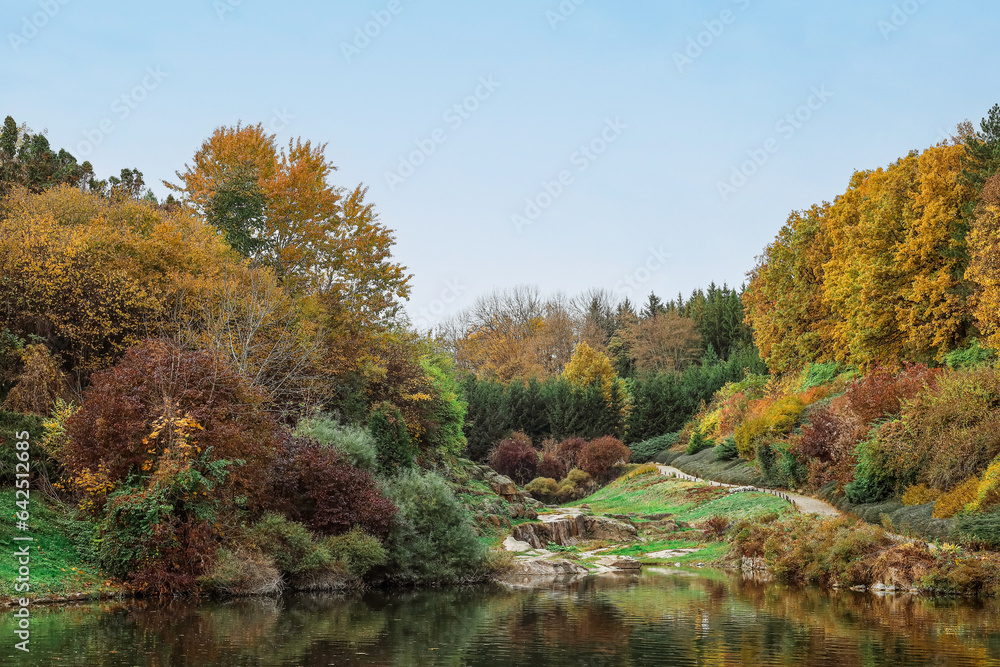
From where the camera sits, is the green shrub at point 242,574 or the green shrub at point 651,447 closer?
the green shrub at point 242,574

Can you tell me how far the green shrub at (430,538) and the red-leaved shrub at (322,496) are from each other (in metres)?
0.57

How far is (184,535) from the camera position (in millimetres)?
16469

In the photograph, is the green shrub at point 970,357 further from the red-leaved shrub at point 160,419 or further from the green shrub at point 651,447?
the green shrub at point 651,447

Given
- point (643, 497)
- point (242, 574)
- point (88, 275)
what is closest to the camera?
point (242, 574)

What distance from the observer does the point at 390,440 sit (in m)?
26.3

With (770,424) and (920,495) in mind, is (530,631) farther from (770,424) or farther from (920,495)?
(770,424)

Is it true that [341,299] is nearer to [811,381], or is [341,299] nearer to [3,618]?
[3,618]

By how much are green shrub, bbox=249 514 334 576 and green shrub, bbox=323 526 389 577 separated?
0.34 m

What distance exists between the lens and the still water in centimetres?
1033

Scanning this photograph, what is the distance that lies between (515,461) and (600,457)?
16.4 ft

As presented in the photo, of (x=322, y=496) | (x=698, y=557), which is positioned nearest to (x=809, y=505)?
(x=698, y=557)

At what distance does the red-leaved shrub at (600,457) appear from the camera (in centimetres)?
4603

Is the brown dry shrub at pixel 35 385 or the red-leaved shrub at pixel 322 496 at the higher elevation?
the brown dry shrub at pixel 35 385

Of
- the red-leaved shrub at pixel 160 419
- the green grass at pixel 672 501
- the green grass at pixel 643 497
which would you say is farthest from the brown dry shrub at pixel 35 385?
the green grass at pixel 643 497
